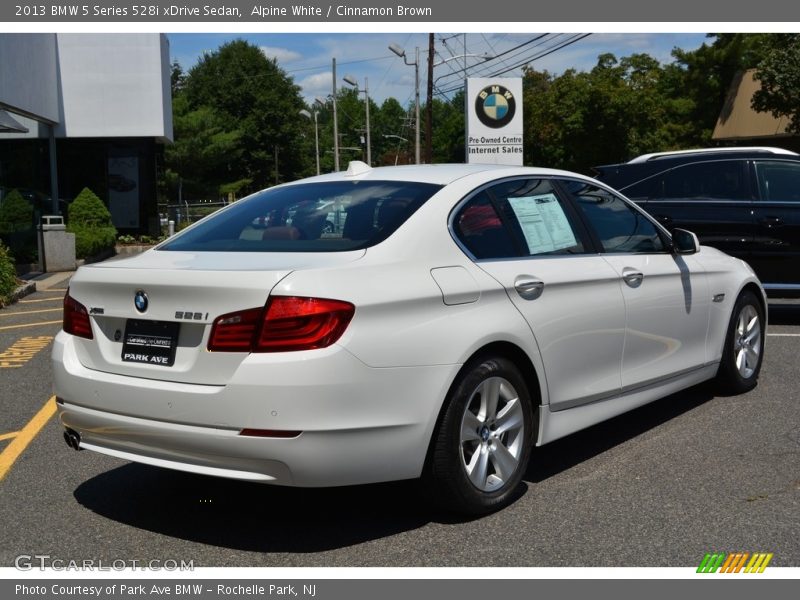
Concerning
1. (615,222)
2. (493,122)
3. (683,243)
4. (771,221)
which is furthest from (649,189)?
(493,122)

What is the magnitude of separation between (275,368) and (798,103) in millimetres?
33917

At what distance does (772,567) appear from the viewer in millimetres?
3777

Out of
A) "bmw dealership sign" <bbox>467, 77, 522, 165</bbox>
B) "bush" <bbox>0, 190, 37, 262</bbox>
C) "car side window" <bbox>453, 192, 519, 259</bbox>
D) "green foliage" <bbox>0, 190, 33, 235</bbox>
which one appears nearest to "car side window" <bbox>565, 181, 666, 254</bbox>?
"car side window" <bbox>453, 192, 519, 259</bbox>

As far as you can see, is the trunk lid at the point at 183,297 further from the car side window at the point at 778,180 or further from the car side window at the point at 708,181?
the car side window at the point at 778,180

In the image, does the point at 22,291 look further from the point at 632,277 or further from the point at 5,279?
the point at 632,277

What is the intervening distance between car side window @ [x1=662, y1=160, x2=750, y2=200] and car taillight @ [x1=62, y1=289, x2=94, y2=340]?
7.60 m

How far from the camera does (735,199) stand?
33.6 ft

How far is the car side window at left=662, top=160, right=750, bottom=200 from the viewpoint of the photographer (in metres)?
10.3

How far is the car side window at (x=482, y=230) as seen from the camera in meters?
4.52

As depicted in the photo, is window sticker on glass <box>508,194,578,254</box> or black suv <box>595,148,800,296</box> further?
black suv <box>595,148,800,296</box>

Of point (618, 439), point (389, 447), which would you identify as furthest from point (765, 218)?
point (389, 447)

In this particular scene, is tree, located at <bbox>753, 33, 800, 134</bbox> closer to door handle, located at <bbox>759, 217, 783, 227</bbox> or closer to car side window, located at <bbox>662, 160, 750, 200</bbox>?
car side window, located at <bbox>662, 160, 750, 200</bbox>

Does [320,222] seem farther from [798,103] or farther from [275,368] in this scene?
[798,103]

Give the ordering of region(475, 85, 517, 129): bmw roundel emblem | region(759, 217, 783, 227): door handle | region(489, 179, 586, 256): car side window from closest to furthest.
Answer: region(489, 179, 586, 256): car side window, region(759, 217, 783, 227): door handle, region(475, 85, 517, 129): bmw roundel emblem
